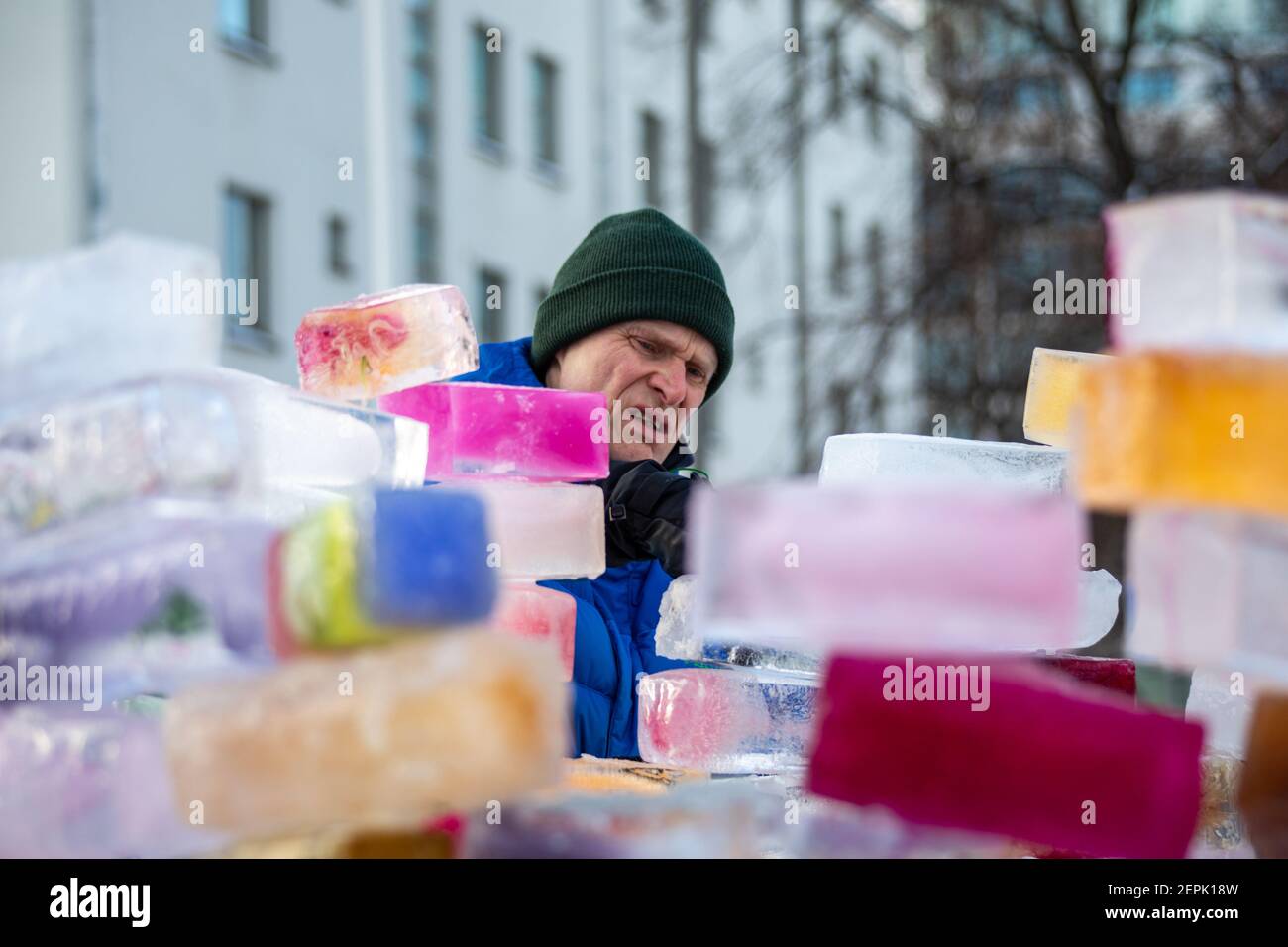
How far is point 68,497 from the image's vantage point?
1.57 metres

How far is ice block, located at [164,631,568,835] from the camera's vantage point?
1316 mm

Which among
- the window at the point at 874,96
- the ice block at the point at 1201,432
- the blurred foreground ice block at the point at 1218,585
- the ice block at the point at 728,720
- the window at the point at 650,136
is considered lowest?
the ice block at the point at 728,720

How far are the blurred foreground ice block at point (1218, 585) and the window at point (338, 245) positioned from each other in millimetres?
15939

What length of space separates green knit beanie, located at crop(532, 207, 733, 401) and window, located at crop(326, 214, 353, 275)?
1368 centimetres

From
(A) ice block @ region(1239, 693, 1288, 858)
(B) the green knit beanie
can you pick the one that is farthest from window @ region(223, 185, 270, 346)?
(A) ice block @ region(1239, 693, 1288, 858)

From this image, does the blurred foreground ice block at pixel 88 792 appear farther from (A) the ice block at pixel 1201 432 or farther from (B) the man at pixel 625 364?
(B) the man at pixel 625 364

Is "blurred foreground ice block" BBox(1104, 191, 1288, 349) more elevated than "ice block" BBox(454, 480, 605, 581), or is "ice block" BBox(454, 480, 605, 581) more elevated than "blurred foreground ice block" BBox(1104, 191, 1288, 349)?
"blurred foreground ice block" BBox(1104, 191, 1288, 349)

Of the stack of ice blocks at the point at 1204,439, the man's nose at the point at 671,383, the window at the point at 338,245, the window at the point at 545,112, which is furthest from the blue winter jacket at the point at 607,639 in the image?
the window at the point at 545,112

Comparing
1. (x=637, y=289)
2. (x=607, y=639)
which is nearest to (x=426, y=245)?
(x=637, y=289)

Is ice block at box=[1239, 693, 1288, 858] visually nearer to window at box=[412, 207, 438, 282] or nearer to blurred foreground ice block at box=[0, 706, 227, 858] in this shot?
blurred foreground ice block at box=[0, 706, 227, 858]

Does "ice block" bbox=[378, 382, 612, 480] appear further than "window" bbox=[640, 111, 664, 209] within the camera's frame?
No

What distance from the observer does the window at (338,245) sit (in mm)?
16922
